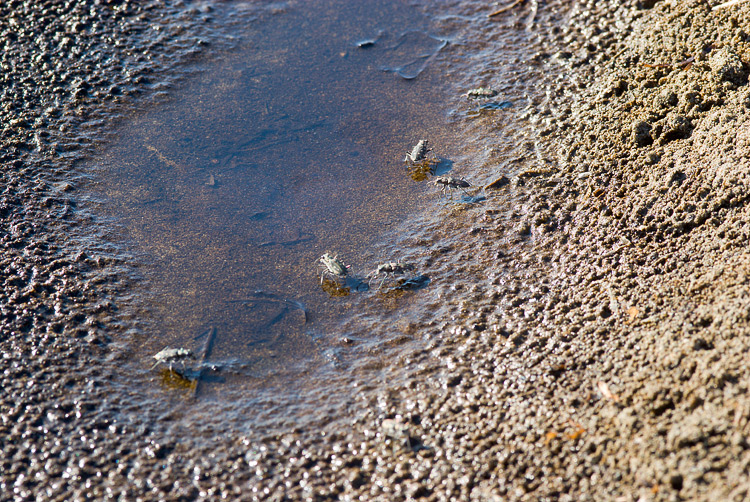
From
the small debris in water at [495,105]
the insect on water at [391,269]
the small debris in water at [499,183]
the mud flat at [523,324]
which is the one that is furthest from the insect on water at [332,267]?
the small debris in water at [495,105]

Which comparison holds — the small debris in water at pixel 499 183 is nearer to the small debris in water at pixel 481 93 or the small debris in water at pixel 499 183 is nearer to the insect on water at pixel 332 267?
the small debris in water at pixel 481 93

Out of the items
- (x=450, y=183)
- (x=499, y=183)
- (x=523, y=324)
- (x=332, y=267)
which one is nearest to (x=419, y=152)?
(x=450, y=183)

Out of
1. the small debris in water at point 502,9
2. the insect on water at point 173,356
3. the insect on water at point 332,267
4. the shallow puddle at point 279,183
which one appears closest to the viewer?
the insect on water at point 173,356

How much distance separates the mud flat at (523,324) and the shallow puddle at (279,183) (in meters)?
0.31

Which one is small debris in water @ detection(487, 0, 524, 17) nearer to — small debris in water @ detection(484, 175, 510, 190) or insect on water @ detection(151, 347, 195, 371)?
small debris in water @ detection(484, 175, 510, 190)

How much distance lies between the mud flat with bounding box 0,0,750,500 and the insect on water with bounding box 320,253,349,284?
559 millimetres

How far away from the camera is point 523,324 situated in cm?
340

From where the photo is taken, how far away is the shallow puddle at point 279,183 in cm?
359

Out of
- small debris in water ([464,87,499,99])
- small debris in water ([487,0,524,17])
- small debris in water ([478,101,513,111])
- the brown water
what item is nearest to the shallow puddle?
the brown water

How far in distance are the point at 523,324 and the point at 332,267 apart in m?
Result: 1.24

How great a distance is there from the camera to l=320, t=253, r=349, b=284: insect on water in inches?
149

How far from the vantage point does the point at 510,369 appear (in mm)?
3156

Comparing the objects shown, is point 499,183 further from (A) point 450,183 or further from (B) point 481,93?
(B) point 481,93

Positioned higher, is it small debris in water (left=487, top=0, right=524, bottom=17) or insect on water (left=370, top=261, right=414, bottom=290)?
small debris in water (left=487, top=0, right=524, bottom=17)
